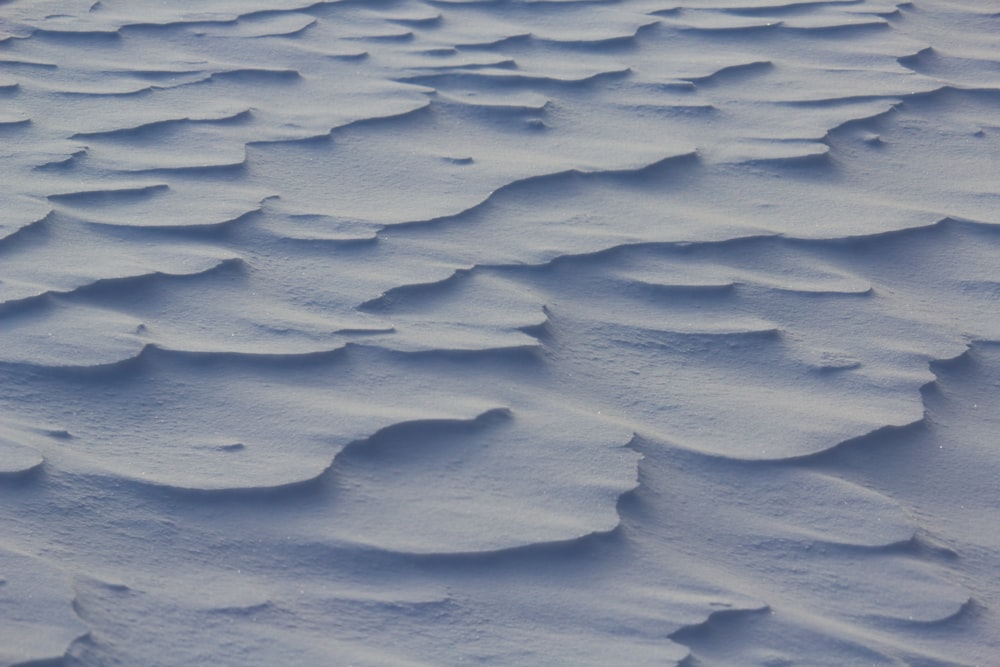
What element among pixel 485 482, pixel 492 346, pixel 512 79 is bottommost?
pixel 485 482

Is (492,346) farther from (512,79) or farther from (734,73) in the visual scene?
(734,73)

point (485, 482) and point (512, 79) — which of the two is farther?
point (512, 79)

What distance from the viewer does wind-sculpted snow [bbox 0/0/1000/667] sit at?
1.67 metres

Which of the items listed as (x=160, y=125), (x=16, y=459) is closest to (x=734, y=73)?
(x=160, y=125)

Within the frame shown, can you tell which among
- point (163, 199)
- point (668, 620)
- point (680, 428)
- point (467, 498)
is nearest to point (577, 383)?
point (680, 428)

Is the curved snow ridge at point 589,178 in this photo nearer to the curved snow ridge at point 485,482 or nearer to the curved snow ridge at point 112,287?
the curved snow ridge at point 112,287

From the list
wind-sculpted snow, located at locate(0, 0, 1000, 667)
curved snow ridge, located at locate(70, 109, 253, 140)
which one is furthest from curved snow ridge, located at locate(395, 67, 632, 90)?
curved snow ridge, located at locate(70, 109, 253, 140)

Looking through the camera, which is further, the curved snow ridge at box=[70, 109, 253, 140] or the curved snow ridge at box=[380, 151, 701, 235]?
the curved snow ridge at box=[70, 109, 253, 140]

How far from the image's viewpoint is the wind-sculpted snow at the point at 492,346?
167 cm

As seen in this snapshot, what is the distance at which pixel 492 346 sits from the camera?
6.96 ft

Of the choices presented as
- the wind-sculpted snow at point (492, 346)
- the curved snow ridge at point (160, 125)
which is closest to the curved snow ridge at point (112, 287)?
the wind-sculpted snow at point (492, 346)

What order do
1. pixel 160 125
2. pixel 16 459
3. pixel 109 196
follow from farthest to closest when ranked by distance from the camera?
pixel 160 125 → pixel 109 196 → pixel 16 459

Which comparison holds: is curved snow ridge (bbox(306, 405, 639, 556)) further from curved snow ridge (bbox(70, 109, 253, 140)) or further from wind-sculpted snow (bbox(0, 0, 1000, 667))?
curved snow ridge (bbox(70, 109, 253, 140))

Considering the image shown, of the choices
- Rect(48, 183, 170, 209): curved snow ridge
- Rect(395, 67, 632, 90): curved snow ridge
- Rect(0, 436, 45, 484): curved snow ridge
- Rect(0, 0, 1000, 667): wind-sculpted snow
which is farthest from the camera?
Rect(395, 67, 632, 90): curved snow ridge
